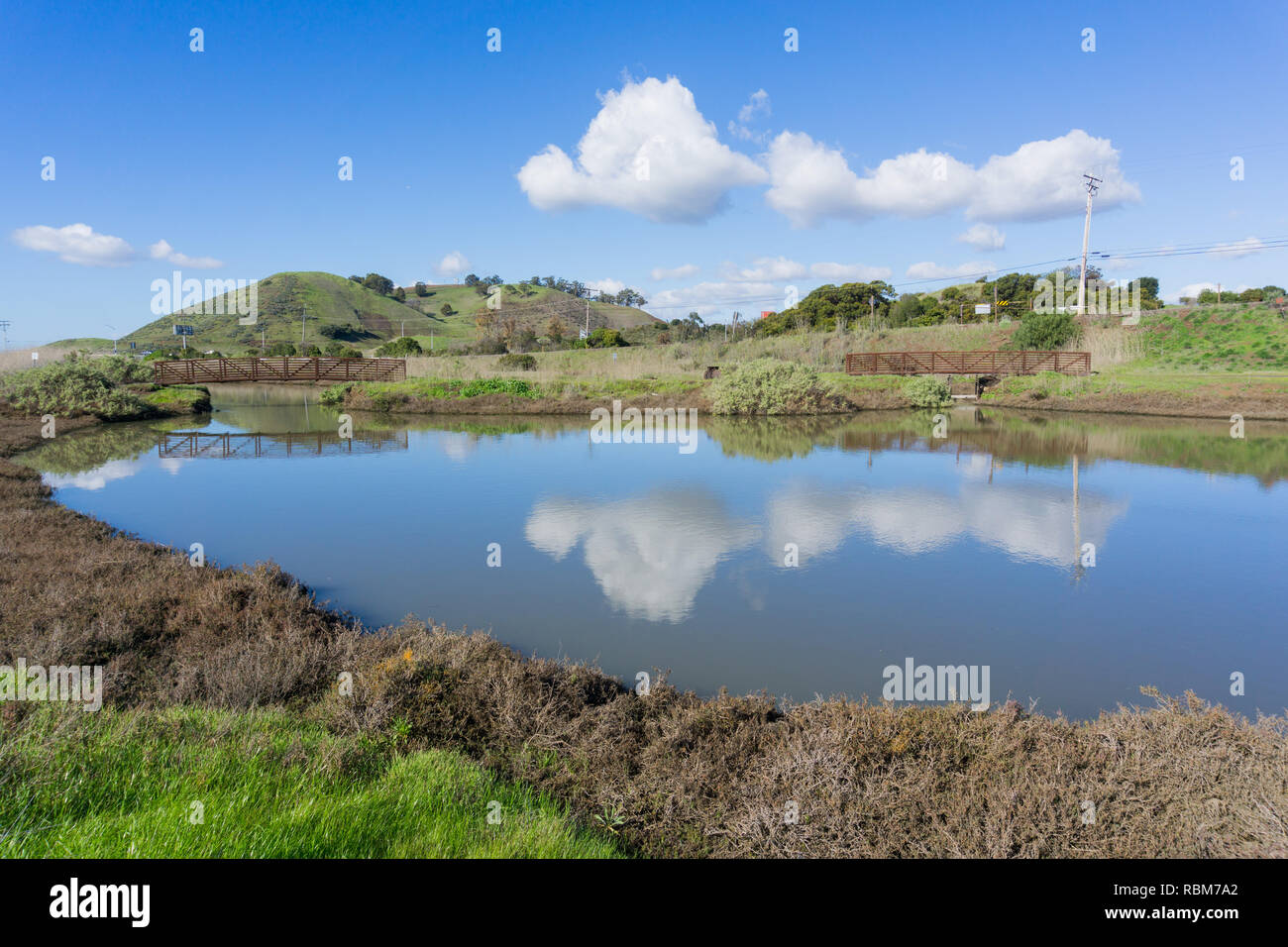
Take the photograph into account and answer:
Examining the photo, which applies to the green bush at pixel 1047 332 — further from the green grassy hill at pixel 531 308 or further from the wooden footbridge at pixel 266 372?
the green grassy hill at pixel 531 308

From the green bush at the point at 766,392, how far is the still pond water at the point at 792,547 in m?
9.13

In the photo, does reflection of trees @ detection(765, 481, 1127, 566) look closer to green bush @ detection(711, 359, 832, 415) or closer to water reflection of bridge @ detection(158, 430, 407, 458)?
water reflection of bridge @ detection(158, 430, 407, 458)

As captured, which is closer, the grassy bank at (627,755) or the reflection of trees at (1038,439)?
the grassy bank at (627,755)

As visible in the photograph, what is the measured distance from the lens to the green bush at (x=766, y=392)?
96.3 ft

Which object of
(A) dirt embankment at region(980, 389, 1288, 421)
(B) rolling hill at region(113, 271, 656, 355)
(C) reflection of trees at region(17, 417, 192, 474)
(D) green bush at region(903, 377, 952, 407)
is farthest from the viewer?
(B) rolling hill at region(113, 271, 656, 355)

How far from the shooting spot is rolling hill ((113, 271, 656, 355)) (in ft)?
267

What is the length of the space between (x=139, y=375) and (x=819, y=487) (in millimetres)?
34466

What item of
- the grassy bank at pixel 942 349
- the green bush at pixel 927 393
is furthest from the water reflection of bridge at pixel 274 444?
the green bush at pixel 927 393

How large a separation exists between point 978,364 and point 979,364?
138 millimetres

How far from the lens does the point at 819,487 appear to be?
14.0 metres

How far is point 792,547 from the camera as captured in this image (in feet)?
32.2

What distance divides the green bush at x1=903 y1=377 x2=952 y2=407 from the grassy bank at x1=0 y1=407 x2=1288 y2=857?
2758cm

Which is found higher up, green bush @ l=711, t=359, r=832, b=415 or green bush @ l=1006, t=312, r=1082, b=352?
green bush @ l=1006, t=312, r=1082, b=352

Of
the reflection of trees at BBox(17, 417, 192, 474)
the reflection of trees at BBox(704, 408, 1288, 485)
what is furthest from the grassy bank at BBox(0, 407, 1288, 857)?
the reflection of trees at BBox(17, 417, 192, 474)
